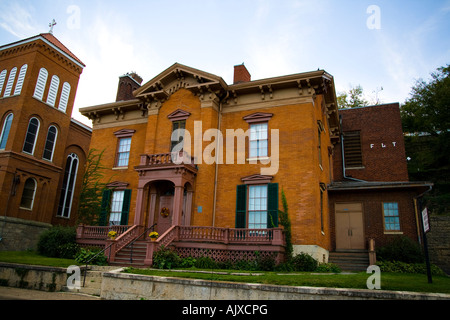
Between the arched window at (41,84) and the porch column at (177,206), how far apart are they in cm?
1713

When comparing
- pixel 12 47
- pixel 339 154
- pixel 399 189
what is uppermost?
pixel 12 47

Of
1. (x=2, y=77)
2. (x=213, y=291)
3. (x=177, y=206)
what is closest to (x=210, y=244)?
(x=177, y=206)

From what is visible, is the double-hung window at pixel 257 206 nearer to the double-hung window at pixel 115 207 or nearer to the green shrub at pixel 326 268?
the green shrub at pixel 326 268

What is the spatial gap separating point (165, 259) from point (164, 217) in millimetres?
4252

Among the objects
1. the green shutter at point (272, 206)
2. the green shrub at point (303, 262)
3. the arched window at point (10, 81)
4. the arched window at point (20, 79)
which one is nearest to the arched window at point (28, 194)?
the arched window at point (20, 79)

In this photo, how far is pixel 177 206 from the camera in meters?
16.9

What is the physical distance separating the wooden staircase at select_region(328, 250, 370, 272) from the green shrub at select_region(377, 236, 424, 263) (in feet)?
2.73

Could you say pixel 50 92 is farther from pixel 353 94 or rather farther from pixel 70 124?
pixel 353 94

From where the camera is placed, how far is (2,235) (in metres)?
23.5

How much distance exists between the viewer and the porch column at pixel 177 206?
1664 cm

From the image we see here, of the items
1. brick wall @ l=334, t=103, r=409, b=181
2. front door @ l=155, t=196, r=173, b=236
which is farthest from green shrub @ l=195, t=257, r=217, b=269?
brick wall @ l=334, t=103, r=409, b=181
